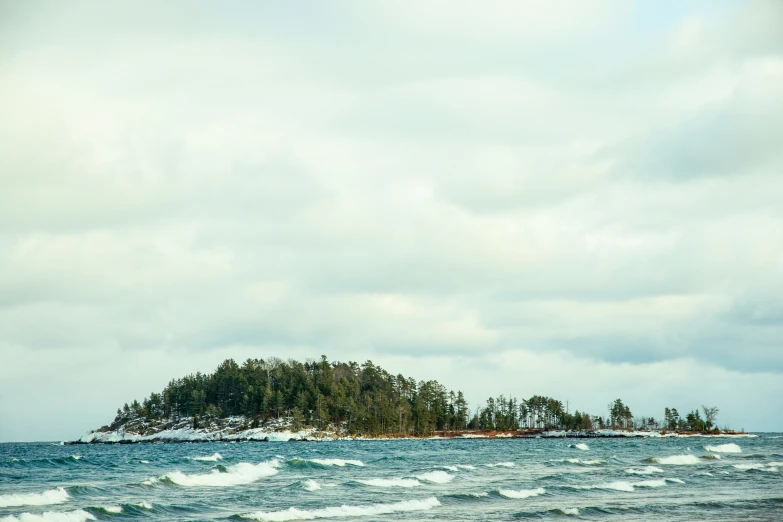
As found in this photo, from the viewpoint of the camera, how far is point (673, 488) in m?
47.9

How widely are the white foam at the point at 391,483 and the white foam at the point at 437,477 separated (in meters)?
1.70

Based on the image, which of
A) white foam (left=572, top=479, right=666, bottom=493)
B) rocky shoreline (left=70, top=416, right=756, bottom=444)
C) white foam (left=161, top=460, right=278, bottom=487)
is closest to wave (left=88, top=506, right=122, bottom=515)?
A: white foam (left=161, top=460, right=278, bottom=487)

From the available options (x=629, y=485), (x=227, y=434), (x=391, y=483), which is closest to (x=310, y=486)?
(x=391, y=483)

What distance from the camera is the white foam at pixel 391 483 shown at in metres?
48.3

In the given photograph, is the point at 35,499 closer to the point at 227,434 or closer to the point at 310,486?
the point at 310,486

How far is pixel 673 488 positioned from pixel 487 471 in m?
18.3

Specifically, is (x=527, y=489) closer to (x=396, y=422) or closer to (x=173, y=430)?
(x=396, y=422)

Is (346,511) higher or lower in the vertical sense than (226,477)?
higher

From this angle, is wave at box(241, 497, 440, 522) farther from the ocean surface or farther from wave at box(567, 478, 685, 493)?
wave at box(567, 478, 685, 493)

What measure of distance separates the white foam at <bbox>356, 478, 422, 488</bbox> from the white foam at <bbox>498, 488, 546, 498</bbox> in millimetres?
7237

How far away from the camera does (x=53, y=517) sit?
32.3 metres

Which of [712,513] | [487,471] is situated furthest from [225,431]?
[712,513]

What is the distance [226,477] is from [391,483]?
1292 centimetres

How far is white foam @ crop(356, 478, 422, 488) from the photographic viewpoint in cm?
4831
